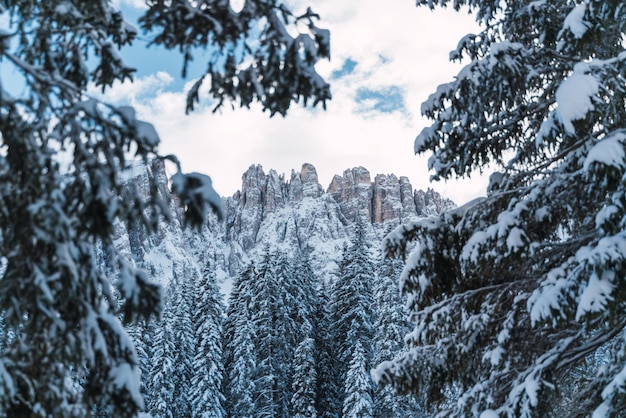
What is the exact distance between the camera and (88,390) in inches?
142

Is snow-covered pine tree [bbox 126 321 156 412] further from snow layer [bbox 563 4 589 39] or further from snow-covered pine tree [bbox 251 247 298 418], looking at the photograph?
snow layer [bbox 563 4 589 39]

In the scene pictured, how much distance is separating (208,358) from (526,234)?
2434cm

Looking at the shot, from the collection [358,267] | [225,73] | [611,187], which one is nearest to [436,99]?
[611,187]

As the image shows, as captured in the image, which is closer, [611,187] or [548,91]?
[611,187]

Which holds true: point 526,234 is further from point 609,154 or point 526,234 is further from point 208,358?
point 208,358

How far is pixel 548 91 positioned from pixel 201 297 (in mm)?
26503

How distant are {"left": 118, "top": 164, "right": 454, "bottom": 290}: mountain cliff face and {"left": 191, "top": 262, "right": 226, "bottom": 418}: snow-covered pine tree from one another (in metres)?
119

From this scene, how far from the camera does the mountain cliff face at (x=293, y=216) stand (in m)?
156

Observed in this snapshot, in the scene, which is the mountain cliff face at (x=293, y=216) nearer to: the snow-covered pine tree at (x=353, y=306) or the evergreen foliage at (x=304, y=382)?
the snow-covered pine tree at (x=353, y=306)

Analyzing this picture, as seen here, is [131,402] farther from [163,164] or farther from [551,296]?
[551,296]

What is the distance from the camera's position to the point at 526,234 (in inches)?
231

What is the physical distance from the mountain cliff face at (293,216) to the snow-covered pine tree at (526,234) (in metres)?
143

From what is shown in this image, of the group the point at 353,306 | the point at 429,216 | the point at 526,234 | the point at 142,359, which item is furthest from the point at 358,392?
the point at 526,234

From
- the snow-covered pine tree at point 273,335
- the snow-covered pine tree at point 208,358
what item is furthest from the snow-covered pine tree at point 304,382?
the snow-covered pine tree at point 208,358
